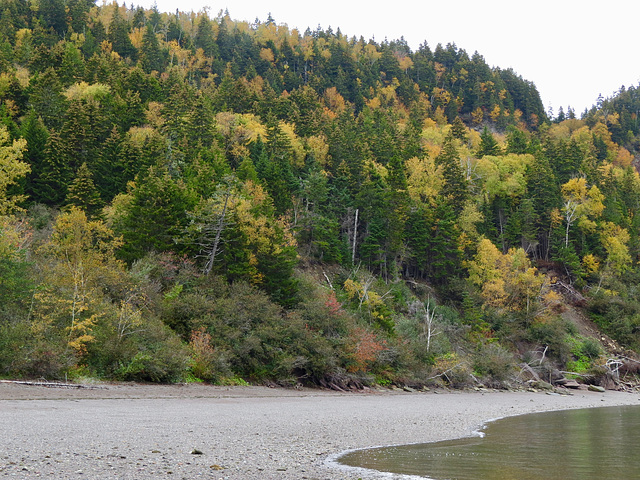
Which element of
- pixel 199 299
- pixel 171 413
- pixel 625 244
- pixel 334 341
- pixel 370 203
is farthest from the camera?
pixel 625 244

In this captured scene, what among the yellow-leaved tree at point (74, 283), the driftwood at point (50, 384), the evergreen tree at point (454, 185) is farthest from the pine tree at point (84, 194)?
the evergreen tree at point (454, 185)

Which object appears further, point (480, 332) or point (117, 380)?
point (480, 332)

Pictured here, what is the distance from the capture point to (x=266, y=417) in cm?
1745

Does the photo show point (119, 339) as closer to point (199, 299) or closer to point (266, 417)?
point (199, 299)

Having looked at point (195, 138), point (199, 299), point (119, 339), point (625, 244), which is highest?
point (195, 138)

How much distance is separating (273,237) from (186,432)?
28.9 meters

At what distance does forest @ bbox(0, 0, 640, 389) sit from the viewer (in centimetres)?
2956

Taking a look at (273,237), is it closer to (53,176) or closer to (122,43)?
(53,176)

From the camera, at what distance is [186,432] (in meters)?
12.7

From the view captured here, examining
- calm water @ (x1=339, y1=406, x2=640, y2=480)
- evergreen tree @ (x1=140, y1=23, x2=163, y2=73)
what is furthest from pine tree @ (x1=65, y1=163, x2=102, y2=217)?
evergreen tree @ (x1=140, y1=23, x2=163, y2=73)

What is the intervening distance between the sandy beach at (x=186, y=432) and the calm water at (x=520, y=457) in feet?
3.35

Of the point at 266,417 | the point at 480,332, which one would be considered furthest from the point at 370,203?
the point at 266,417

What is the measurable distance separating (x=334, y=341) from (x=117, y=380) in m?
15.4

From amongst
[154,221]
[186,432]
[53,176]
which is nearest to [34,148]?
[53,176]
